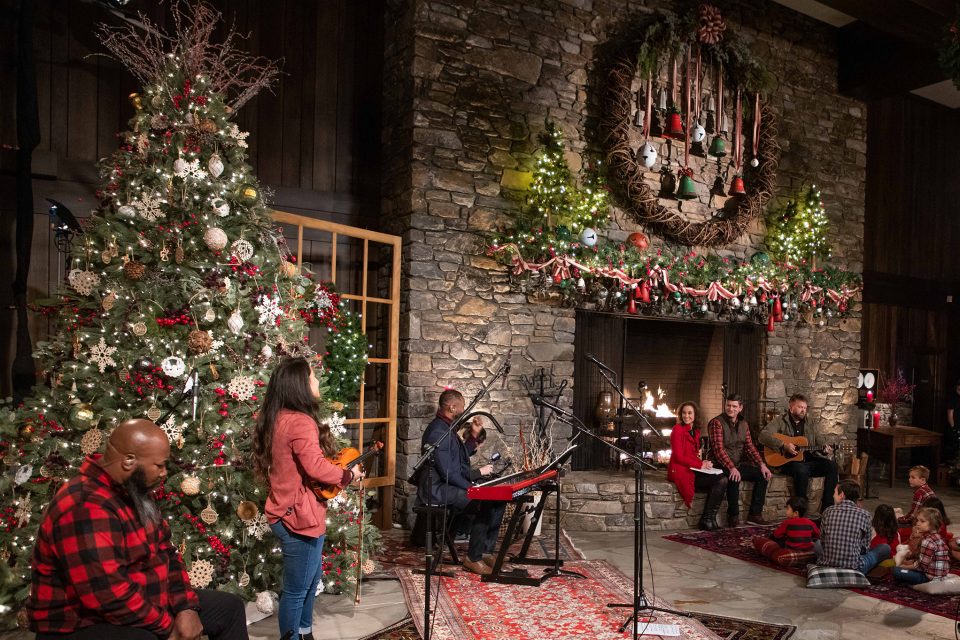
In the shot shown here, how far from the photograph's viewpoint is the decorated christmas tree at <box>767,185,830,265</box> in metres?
7.88

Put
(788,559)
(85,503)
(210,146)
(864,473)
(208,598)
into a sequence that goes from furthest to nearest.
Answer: (864,473) < (788,559) < (210,146) < (208,598) < (85,503)

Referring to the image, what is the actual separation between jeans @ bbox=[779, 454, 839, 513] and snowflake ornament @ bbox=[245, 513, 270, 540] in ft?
17.2

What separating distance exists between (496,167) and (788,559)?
12.7 ft

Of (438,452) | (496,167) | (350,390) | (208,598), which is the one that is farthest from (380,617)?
(496,167)

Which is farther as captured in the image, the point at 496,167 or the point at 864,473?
the point at 864,473

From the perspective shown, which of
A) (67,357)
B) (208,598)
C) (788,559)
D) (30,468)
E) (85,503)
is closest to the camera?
(85,503)

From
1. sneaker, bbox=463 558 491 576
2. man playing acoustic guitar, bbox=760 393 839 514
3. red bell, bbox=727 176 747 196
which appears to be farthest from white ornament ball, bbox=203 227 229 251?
man playing acoustic guitar, bbox=760 393 839 514

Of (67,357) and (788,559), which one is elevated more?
(67,357)

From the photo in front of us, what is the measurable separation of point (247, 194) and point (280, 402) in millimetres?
1565

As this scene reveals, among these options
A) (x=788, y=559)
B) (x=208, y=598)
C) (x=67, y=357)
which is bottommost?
(x=788, y=559)

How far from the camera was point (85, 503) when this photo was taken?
2.17 metres

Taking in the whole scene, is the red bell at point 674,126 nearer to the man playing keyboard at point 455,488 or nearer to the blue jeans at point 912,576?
the man playing keyboard at point 455,488

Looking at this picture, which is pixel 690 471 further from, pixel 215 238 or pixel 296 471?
pixel 215 238

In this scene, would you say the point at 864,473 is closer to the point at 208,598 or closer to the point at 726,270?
the point at 726,270
